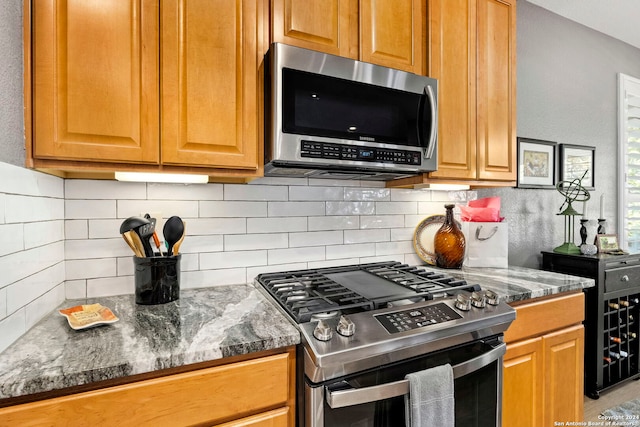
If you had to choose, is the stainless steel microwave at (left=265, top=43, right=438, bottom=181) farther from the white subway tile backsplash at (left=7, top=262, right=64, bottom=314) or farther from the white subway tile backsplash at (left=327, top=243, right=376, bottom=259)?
the white subway tile backsplash at (left=7, top=262, right=64, bottom=314)

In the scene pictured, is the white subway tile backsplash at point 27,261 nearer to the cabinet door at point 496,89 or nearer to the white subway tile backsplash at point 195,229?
the white subway tile backsplash at point 195,229

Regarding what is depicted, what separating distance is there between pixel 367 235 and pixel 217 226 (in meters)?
0.82

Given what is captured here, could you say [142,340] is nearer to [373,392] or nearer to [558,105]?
[373,392]

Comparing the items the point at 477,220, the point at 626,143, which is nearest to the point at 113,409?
the point at 477,220

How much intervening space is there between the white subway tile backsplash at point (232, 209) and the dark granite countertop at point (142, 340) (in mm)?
363

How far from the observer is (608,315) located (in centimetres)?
220

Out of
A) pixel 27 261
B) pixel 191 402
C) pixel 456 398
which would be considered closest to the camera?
pixel 191 402

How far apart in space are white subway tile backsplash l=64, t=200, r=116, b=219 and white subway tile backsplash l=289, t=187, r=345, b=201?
2.55 ft

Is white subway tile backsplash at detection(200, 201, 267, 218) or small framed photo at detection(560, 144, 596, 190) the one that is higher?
small framed photo at detection(560, 144, 596, 190)

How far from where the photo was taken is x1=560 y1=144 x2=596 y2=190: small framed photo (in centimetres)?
253

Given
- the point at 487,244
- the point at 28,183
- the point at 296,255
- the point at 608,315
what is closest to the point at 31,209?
the point at 28,183

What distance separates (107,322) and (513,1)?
2.44 meters

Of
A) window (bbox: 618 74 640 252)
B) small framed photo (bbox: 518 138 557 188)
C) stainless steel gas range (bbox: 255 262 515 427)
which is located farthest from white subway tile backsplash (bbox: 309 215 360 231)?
window (bbox: 618 74 640 252)

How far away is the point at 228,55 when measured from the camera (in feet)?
3.91
